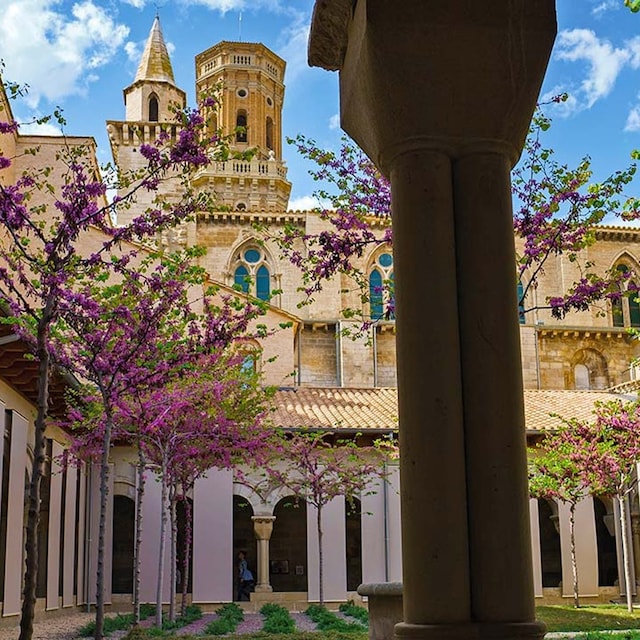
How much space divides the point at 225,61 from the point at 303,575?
114 ft

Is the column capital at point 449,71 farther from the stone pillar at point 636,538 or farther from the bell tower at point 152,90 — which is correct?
the bell tower at point 152,90

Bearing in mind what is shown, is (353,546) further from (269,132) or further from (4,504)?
(269,132)

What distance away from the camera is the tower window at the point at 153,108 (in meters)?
54.2

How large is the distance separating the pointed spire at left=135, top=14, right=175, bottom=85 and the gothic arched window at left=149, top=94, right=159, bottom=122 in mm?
1037

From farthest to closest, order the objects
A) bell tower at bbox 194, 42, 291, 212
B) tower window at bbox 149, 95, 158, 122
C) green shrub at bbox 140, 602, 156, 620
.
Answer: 1. tower window at bbox 149, 95, 158, 122
2. bell tower at bbox 194, 42, 291, 212
3. green shrub at bbox 140, 602, 156, 620

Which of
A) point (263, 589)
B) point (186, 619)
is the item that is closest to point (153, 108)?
point (263, 589)

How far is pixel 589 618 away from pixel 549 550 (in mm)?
10388

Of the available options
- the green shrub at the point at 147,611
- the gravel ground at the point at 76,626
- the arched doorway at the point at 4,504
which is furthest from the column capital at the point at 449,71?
the green shrub at the point at 147,611

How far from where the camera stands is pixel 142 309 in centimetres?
1470

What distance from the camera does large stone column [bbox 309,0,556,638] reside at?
3.25 m

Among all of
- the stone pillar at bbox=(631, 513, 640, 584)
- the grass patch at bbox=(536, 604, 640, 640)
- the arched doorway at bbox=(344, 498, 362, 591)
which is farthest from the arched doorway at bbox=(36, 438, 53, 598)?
the stone pillar at bbox=(631, 513, 640, 584)

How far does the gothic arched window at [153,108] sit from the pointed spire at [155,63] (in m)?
1.04

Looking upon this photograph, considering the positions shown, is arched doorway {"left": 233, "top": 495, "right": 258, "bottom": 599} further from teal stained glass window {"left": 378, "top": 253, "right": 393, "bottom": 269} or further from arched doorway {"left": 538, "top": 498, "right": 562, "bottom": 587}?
teal stained glass window {"left": 378, "top": 253, "right": 393, "bottom": 269}

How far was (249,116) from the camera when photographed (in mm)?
56781
